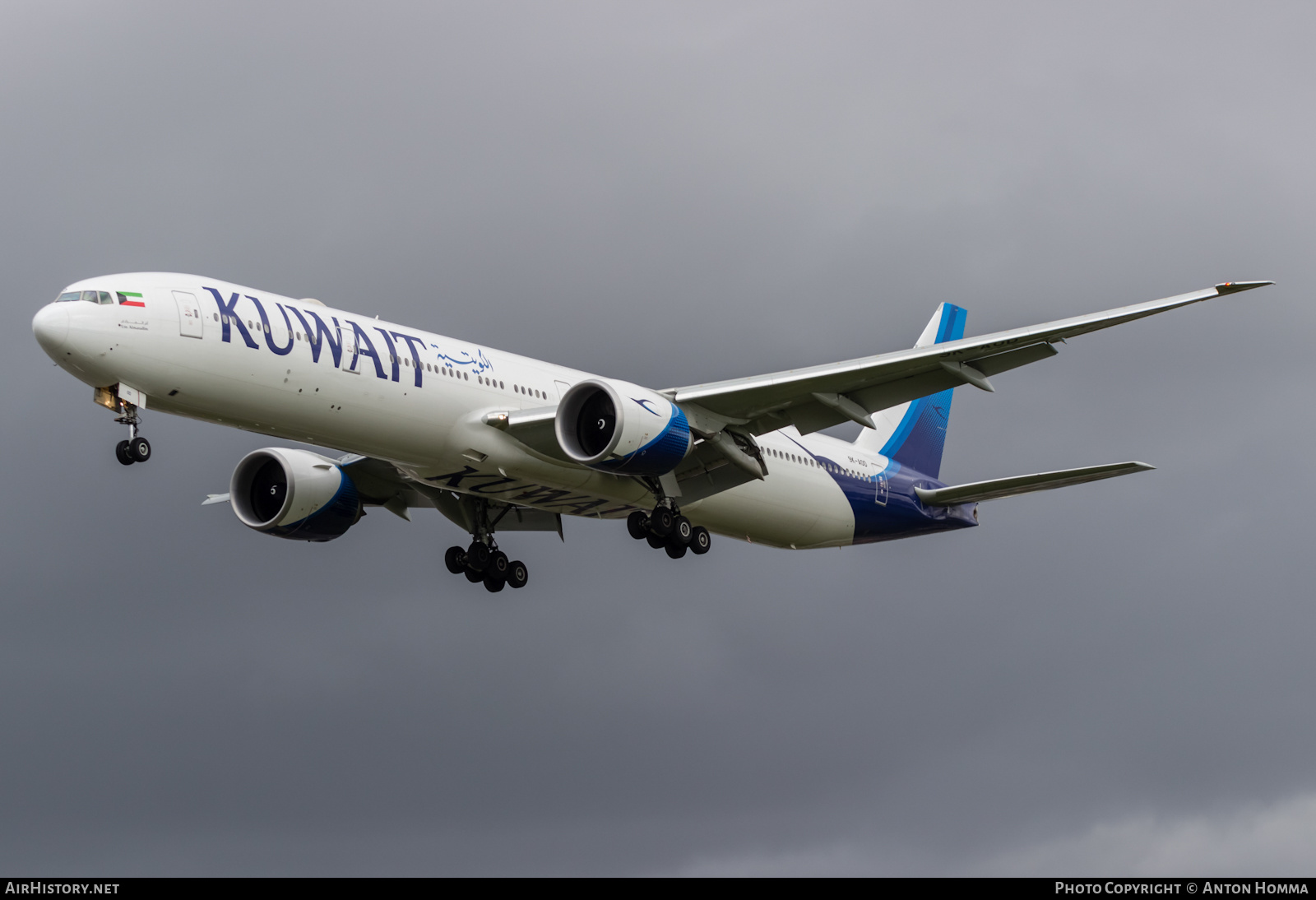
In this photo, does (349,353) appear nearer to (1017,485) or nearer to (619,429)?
(619,429)

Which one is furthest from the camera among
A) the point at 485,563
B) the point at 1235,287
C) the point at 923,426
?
the point at 923,426

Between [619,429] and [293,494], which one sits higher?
[293,494]

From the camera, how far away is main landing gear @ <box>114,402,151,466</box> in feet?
100.0

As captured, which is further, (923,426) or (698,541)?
(923,426)

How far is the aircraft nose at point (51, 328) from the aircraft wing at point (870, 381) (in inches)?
554

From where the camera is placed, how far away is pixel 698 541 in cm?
3916

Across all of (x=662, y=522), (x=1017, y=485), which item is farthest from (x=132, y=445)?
(x=1017, y=485)

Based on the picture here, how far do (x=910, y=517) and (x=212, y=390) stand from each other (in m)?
22.1

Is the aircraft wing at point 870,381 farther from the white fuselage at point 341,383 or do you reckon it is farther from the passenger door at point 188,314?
the passenger door at point 188,314

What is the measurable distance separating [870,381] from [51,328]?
18.1m

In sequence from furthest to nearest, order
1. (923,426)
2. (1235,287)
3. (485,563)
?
(923,426), (485,563), (1235,287)
